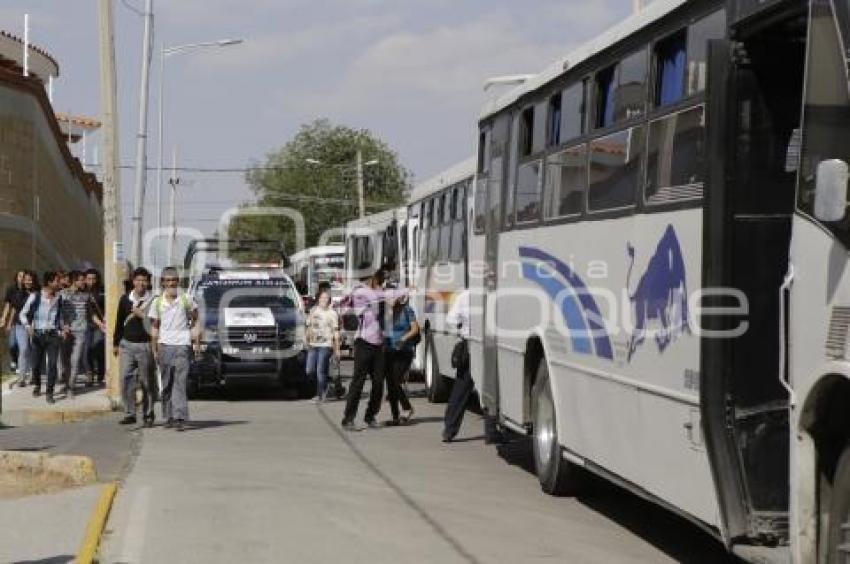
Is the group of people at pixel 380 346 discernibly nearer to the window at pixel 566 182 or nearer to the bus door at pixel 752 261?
the window at pixel 566 182

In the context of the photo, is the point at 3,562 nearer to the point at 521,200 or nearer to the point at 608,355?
the point at 608,355

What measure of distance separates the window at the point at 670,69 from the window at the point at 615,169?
36cm

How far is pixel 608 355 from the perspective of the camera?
28.6 ft

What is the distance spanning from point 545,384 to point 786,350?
15.7ft

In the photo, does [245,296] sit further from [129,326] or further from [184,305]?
[184,305]

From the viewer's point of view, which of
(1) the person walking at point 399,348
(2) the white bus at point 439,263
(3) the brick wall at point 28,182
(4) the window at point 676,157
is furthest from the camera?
(3) the brick wall at point 28,182

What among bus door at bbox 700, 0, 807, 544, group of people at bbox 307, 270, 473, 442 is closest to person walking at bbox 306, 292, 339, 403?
group of people at bbox 307, 270, 473, 442

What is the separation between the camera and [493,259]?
12.8m

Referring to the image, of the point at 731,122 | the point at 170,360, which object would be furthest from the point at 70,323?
the point at 731,122

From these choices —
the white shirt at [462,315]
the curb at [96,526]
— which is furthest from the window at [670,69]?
the white shirt at [462,315]

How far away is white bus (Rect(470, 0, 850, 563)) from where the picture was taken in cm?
582

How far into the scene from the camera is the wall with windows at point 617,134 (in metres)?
7.37

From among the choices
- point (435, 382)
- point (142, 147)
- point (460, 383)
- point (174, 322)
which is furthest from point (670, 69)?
point (142, 147)

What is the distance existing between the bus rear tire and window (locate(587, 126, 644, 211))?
196 centimetres
